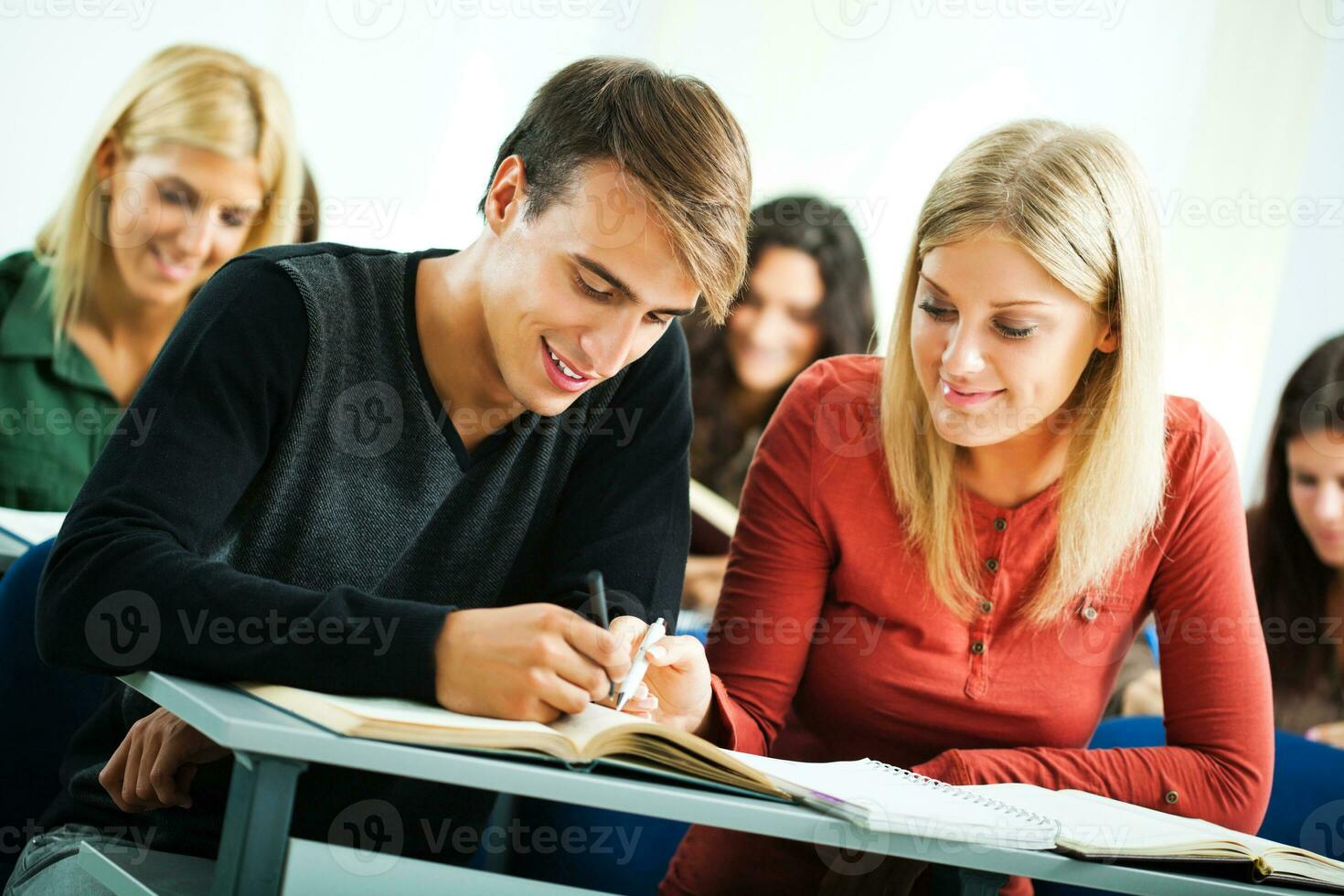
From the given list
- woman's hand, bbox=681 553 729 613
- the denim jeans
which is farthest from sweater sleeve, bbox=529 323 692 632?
woman's hand, bbox=681 553 729 613

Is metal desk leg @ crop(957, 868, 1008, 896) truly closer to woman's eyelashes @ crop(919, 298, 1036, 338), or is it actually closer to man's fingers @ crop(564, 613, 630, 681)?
man's fingers @ crop(564, 613, 630, 681)

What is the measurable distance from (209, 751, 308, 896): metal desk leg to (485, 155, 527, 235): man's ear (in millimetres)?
619

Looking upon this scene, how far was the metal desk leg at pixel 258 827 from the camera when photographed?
74 cm

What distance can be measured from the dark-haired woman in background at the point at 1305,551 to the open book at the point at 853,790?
5.43 ft

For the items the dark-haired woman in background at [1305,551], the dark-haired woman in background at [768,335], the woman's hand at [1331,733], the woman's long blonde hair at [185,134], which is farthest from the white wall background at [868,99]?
the woman's hand at [1331,733]

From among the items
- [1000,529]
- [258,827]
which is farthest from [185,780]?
[1000,529]

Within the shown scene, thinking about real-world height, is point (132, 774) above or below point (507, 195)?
below

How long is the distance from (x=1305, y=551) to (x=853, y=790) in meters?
2.08

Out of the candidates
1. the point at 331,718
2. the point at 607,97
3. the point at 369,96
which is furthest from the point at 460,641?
the point at 369,96

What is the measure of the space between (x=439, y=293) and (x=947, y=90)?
261 cm

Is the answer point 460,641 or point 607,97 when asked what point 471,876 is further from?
point 607,97

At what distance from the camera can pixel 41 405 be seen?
101 inches

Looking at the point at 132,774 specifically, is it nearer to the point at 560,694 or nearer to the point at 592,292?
the point at 560,694

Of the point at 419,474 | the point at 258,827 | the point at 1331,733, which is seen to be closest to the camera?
the point at 258,827
